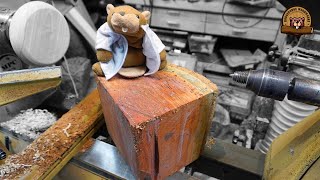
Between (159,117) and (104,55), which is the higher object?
(104,55)

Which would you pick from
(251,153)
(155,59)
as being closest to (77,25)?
(155,59)

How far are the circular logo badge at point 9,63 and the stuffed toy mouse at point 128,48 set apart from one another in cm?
56

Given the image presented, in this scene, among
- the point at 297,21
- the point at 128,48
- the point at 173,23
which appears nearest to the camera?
the point at 128,48

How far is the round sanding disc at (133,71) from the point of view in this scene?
79 cm

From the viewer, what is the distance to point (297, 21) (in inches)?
39.7

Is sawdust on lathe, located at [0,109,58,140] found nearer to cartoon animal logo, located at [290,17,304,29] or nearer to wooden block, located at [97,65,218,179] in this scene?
wooden block, located at [97,65,218,179]

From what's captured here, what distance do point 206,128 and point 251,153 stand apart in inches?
9.3

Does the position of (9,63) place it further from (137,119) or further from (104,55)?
(137,119)

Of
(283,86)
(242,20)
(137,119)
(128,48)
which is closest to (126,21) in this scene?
(128,48)

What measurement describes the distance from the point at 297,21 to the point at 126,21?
0.77 m

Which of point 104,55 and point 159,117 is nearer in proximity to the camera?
point 159,117

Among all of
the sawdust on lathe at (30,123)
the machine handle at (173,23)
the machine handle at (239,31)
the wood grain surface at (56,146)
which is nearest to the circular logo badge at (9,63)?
the sawdust on lathe at (30,123)

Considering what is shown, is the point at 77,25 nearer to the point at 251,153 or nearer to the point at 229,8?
the point at 229,8

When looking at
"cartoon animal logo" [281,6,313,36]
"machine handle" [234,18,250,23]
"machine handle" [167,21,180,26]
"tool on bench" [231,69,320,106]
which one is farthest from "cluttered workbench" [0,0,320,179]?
"machine handle" [167,21,180,26]
